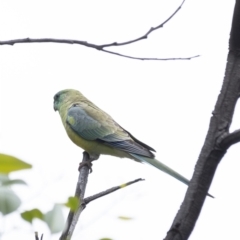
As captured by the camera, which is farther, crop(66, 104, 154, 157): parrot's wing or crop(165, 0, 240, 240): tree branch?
crop(66, 104, 154, 157): parrot's wing

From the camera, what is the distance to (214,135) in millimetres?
1270

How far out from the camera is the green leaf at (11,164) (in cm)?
67

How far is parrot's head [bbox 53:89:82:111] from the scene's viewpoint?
662 cm

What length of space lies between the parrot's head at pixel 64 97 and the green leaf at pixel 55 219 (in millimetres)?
5695

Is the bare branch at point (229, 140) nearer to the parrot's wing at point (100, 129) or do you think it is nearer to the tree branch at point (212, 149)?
the tree branch at point (212, 149)

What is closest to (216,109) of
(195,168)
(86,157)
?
(195,168)

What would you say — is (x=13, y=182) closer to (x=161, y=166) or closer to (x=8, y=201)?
(x=8, y=201)

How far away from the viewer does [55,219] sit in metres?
0.85

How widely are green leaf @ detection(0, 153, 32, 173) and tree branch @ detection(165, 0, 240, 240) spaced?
551mm

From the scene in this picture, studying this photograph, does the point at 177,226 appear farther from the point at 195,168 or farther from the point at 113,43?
the point at 113,43

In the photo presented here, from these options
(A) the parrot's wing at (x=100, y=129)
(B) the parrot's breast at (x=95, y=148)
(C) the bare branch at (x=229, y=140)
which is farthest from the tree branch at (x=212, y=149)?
(B) the parrot's breast at (x=95, y=148)

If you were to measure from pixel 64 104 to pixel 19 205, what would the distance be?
5813 millimetres

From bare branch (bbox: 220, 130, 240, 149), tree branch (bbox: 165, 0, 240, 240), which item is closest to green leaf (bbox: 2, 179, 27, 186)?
tree branch (bbox: 165, 0, 240, 240)

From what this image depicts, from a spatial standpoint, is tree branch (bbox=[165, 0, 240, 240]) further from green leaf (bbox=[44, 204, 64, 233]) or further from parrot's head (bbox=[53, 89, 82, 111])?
parrot's head (bbox=[53, 89, 82, 111])
